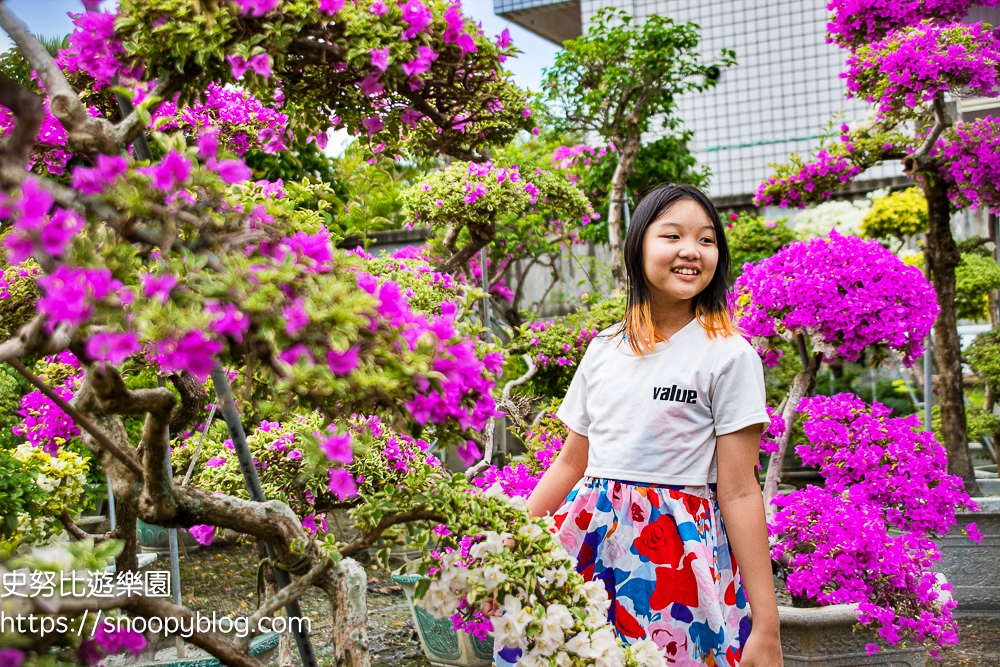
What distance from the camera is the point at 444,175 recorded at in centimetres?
354

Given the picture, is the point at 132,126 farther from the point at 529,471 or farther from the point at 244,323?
the point at 529,471

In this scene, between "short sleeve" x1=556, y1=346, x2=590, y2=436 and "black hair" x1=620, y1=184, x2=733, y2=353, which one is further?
"short sleeve" x1=556, y1=346, x2=590, y2=436

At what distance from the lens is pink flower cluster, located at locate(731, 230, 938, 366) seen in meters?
2.62

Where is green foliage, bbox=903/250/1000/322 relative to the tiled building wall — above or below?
below

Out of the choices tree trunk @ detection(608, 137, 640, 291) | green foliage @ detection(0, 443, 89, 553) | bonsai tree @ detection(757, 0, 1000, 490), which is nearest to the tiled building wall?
tree trunk @ detection(608, 137, 640, 291)

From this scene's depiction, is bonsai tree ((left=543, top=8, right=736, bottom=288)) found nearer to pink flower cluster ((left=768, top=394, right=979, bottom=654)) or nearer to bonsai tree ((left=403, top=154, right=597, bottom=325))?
bonsai tree ((left=403, top=154, right=597, bottom=325))

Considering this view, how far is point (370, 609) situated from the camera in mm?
3943

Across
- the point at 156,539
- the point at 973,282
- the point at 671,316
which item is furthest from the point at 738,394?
the point at 156,539

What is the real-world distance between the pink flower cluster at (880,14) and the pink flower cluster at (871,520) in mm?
1897

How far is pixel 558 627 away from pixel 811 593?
5.08 feet

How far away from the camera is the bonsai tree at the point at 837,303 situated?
262 cm

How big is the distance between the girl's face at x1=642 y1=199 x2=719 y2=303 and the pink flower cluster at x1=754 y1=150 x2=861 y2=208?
236 cm

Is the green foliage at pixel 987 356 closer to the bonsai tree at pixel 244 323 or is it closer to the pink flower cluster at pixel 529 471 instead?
the pink flower cluster at pixel 529 471

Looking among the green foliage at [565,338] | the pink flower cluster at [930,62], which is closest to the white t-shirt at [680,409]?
the green foliage at [565,338]
